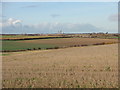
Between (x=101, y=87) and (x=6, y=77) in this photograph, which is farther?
(x=6, y=77)

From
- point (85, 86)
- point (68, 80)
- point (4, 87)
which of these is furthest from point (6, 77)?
point (85, 86)

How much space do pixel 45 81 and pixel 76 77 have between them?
1980 millimetres

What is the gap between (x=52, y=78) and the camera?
13.5 meters

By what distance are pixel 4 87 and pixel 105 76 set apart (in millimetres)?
5970

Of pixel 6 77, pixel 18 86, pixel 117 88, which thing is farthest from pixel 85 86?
pixel 6 77

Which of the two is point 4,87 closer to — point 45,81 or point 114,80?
point 45,81

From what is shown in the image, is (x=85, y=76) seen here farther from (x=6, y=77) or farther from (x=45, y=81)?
(x=6, y=77)

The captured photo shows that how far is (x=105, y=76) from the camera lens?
46.5 feet

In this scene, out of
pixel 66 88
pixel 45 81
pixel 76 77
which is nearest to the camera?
pixel 66 88

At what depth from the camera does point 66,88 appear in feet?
36.7

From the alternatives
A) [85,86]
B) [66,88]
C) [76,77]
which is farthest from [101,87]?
[76,77]

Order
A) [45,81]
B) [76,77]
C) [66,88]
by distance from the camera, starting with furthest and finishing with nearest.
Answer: [76,77] → [45,81] → [66,88]

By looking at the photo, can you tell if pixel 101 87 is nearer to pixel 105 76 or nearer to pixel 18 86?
pixel 105 76

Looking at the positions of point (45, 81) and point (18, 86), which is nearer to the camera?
point (18, 86)
